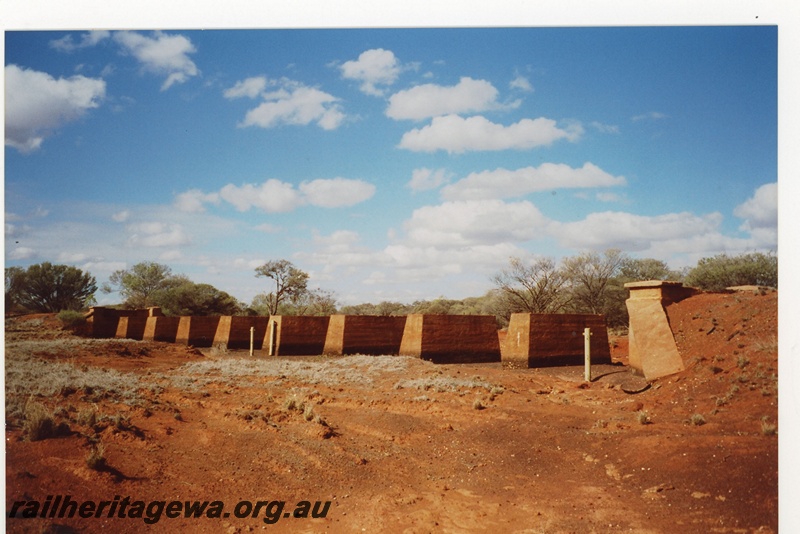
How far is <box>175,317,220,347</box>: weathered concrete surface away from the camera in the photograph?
2361 centimetres

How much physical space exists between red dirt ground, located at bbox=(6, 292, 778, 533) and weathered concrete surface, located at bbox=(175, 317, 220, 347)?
14.5 m

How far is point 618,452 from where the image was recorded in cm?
684

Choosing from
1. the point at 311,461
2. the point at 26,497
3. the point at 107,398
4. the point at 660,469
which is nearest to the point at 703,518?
the point at 660,469

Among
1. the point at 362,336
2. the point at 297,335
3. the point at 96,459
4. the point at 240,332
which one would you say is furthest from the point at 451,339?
the point at 96,459

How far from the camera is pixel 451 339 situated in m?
16.9

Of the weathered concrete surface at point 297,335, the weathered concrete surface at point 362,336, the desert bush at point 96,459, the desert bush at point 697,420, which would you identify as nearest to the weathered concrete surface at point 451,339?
the weathered concrete surface at point 362,336

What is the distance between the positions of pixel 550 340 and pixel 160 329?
1788 cm

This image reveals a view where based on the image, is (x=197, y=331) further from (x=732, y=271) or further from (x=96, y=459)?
(x=732, y=271)

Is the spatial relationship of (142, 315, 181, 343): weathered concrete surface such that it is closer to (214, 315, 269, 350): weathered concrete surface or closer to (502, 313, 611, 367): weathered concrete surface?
(214, 315, 269, 350): weathered concrete surface

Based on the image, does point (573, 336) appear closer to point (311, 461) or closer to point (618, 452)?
point (618, 452)

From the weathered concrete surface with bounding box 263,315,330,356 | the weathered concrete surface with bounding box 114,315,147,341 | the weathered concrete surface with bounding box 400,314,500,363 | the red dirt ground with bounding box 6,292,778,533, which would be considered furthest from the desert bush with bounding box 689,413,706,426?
the weathered concrete surface with bounding box 114,315,147,341

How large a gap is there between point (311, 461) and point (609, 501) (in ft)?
12.1

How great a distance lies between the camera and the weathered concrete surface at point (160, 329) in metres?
23.9

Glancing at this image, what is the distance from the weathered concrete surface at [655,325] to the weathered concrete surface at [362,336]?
9809mm
